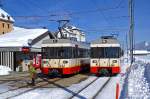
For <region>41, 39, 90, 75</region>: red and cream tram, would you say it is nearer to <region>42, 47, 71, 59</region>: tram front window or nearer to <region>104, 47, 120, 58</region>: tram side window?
<region>42, 47, 71, 59</region>: tram front window

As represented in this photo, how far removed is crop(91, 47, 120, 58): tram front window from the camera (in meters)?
30.7

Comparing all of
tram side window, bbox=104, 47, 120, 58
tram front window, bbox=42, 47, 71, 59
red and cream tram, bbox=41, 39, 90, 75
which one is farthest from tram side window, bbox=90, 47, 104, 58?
tram front window, bbox=42, 47, 71, 59

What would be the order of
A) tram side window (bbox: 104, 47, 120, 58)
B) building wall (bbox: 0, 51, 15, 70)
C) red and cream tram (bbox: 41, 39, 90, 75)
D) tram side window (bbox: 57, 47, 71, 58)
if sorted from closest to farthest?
1. red and cream tram (bbox: 41, 39, 90, 75)
2. tram side window (bbox: 57, 47, 71, 58)
3. tram side window (bbox: 104, 47, 120, 58)
4. building wall (bbox: 0, 51, 15, 70)

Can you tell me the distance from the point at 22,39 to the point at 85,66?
40.0 ft

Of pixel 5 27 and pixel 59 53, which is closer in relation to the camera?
pixel 59 53

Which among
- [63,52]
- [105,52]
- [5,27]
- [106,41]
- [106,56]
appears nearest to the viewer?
[63,52]

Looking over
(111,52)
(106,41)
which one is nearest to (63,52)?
(106,41)

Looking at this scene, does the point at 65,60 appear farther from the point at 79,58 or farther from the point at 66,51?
the point at 79,58

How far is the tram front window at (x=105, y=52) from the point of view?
101 ft

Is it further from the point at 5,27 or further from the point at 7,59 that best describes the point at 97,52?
the point at 5,27

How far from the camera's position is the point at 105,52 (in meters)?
30.9

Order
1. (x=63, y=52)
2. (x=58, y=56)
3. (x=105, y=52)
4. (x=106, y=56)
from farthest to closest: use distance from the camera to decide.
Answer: (x=105, y=52)
(x=106, y=56)
(x=63, y=52)
(x=58, y=56)

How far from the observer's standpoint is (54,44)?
97.9ft

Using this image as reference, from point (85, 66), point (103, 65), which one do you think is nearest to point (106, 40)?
point (103, 65)
